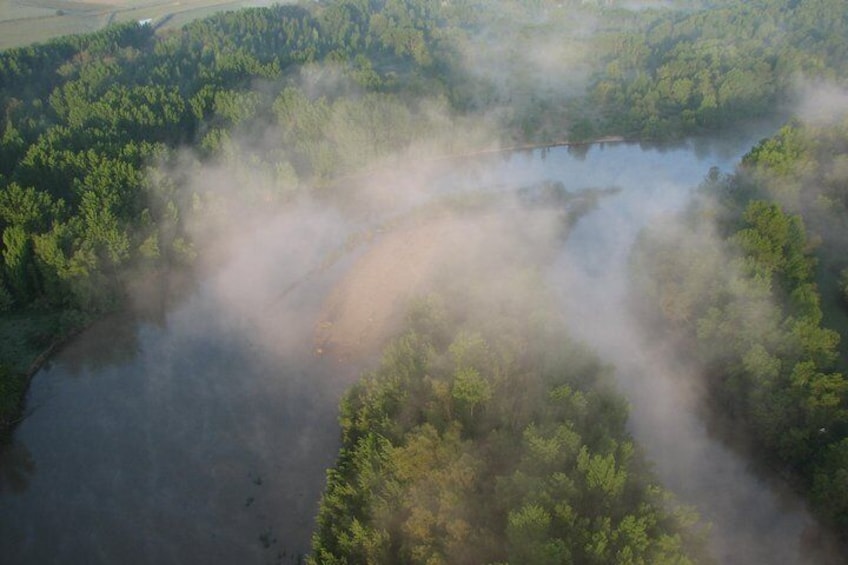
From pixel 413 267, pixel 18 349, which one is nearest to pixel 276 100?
pixel 413 267

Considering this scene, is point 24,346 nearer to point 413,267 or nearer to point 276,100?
point 413,267

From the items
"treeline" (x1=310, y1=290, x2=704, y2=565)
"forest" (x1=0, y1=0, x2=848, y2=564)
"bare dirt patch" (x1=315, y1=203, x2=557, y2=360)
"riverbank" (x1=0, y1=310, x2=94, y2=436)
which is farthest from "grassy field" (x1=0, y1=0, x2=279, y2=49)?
"treeline" (x1=310, y1=290, x2=704, y2=565)

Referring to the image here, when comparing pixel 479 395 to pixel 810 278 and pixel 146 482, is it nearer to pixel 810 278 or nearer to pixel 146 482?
pixel 146 482

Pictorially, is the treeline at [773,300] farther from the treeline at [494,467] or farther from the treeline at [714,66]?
the treeline at [714,66]

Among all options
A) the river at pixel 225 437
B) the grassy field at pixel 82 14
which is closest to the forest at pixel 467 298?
the river at pixel 225 437

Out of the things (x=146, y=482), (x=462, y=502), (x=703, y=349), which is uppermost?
(x=462, y=502)

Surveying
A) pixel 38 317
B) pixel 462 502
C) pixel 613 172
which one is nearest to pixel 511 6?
pixel 613 172

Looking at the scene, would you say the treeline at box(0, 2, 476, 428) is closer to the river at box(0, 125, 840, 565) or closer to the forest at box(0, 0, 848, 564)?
the forest at box(0, 0, 848, 564)
